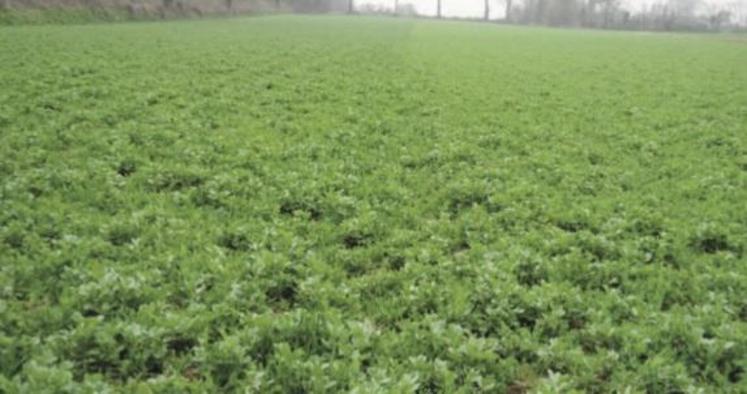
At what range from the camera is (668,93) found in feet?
71.2

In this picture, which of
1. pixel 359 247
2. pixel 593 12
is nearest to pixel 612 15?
pixel 593 12

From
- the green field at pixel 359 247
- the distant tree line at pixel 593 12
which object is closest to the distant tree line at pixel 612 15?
the distant tree line at pixel 593 12

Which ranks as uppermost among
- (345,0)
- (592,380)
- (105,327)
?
(345,0)

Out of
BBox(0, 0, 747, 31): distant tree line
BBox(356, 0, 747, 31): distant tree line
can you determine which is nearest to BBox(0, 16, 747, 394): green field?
BBox(0, 0, 747, 31): distant tree line

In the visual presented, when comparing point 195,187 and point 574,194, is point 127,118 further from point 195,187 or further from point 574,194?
point 574,194

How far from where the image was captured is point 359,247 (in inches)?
301

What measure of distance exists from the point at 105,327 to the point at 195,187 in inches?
170

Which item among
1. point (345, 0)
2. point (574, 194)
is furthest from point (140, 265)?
point (345, 0)

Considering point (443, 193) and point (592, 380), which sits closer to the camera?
point (592, 380)

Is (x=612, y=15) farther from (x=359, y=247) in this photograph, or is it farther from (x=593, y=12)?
(x=359, y=247)

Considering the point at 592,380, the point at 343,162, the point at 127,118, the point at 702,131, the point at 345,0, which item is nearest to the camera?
the point at 592,380

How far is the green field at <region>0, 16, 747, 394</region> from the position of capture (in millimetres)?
5105

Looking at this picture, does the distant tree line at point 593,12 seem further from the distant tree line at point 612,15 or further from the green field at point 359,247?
the green field at point 359,247

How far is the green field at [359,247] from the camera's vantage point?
5.11m
